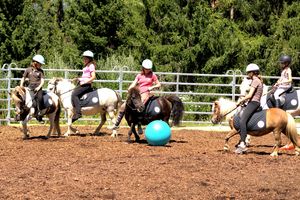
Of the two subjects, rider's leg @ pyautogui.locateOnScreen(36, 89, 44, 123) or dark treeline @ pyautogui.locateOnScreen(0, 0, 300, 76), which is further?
dark treeline @ pyautogui.locateOnScreen(0, 0, 300, 76)

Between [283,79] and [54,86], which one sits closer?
[283,79]

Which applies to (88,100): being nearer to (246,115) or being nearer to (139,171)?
(246,115)

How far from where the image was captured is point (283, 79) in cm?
1656

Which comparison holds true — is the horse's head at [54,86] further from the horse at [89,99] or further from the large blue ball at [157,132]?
the large blue ball at [157,132]

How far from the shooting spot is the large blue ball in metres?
15.1

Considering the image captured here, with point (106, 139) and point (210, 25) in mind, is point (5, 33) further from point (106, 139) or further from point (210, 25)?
point (106, 139)

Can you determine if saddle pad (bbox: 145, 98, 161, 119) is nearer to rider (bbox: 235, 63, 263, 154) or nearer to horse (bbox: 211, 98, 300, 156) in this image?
horse (bbox: 211, 98, 300, 156)

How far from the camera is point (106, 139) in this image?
17203 mm

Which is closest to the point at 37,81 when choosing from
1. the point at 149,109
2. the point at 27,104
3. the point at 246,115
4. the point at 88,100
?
the point at 27,104

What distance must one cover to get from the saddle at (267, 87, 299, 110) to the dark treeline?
13.9 metres

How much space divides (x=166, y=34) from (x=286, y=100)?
692 inches

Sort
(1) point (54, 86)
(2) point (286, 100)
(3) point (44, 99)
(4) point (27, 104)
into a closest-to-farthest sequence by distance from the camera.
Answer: (4) point (27, 104)
(3) point (44, 99)
(2) point (286, 100)
(1) point (54, 86)

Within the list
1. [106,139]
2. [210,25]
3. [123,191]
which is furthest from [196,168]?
[210,25]

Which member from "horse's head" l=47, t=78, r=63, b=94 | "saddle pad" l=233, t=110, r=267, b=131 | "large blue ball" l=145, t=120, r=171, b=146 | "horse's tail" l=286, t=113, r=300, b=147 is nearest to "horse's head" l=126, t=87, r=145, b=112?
"large blue ball" l=145, t=120, r=171, b=146
